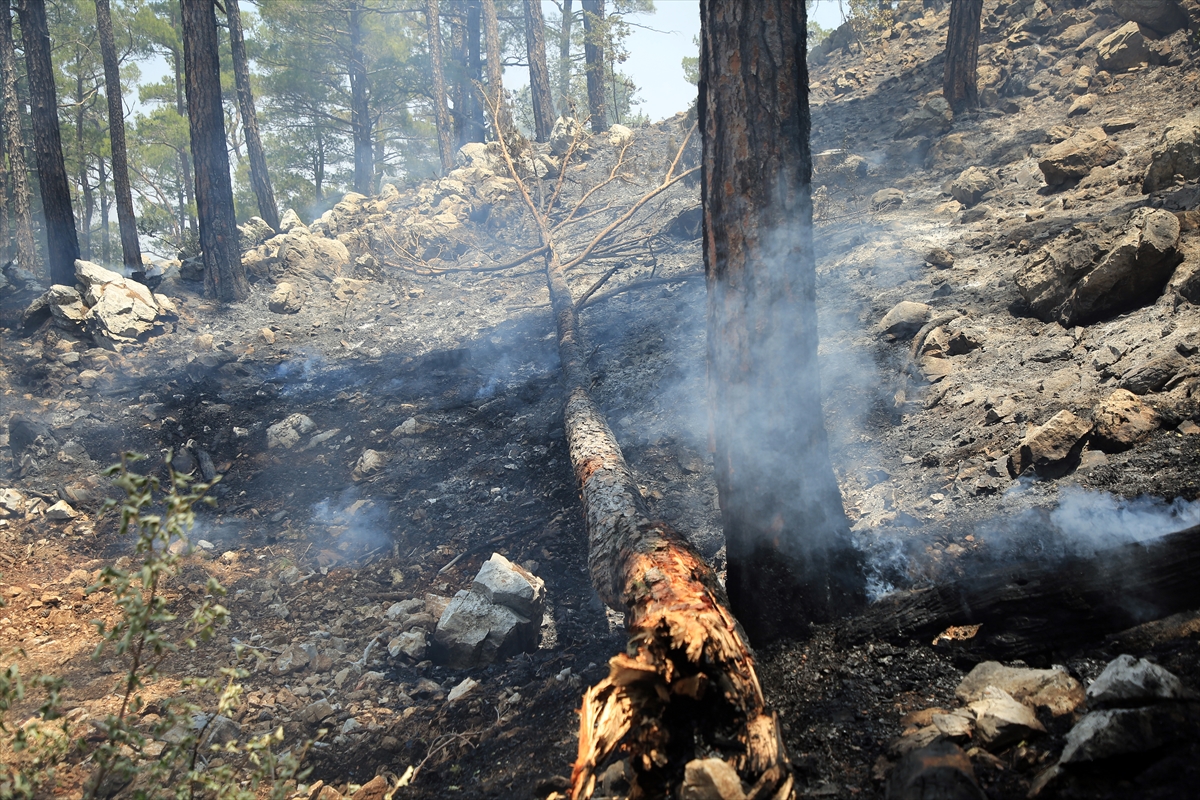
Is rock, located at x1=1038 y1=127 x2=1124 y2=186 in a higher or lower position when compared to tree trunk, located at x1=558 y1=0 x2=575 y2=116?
lower

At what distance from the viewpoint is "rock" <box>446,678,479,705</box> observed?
270 cm

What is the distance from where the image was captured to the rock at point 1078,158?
5.22 m

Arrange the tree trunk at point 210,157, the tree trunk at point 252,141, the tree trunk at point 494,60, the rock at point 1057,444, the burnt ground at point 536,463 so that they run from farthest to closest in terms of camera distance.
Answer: the tree trunk at point 252,141 → the tree trunk at point 494,60 → the tree trunk at point 210,157 → the rock at point 1057,444 → the burnt ground at point 536,463

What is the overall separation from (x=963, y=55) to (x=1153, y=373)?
24.2 feet

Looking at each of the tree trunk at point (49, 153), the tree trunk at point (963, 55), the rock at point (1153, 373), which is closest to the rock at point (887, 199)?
the tree trunk at point (963, 55)

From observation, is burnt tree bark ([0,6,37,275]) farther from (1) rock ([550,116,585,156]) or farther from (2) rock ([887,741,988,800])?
(2) rock ([887,741,988,800])

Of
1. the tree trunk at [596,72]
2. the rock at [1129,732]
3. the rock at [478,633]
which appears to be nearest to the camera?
the rock at [1129,732]

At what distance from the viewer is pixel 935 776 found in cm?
145

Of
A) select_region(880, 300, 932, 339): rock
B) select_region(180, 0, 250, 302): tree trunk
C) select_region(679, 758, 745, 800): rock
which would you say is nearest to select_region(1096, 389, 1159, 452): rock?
select_region(880, 300, 932, 339): rock

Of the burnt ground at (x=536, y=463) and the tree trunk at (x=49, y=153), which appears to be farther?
the tree trunk at (x=49, y=153)

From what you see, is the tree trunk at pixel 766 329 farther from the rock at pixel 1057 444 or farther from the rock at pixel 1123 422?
the rock at pixel 1123 422

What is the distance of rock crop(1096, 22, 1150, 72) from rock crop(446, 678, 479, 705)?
9.06 metres

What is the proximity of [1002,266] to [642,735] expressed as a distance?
4459mm

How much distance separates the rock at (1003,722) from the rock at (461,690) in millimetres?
1982
